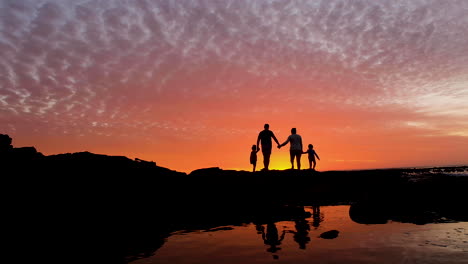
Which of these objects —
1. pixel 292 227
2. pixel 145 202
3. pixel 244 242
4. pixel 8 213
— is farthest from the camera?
pixel 145 202

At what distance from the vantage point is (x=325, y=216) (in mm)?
10359

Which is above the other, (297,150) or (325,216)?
(297,150)

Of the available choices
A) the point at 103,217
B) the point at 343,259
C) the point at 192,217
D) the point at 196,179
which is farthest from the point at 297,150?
the point at 343,259

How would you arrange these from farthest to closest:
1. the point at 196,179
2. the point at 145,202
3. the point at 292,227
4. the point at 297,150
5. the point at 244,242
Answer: the point at 297,150 < the point at 196,179 < the point at 145,202 < the point at 292,227 < the point at 244,242

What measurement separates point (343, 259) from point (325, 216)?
204 inches

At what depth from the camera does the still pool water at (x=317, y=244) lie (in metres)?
5.47

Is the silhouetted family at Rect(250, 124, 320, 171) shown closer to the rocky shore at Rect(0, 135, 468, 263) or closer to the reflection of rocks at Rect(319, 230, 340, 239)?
the rocky shore at Rect(0, 135, 468, 263)

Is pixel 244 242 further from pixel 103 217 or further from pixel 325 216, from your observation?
pixel 103 217

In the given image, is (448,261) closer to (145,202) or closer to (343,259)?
(343,259)

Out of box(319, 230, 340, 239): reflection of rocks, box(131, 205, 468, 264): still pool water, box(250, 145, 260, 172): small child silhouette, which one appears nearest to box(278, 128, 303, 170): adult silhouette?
box(250, 145, 260, 172): small child silhouette

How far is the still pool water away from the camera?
5469 mm

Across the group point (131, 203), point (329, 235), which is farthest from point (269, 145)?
point (329, 235)

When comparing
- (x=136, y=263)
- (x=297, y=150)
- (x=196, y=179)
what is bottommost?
(x=136, y=263)

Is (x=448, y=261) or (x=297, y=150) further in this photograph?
(x=297, y=150)
